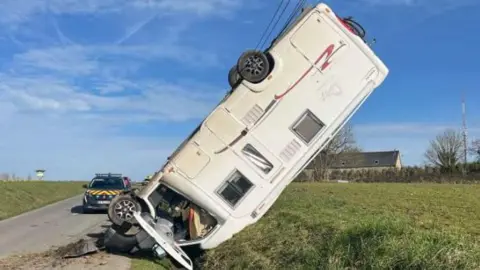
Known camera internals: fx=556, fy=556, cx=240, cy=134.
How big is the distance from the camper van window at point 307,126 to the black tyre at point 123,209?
345cm

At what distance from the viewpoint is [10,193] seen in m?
33.2

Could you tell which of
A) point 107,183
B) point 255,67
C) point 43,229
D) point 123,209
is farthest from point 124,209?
point 107,183

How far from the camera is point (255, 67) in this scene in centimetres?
1067

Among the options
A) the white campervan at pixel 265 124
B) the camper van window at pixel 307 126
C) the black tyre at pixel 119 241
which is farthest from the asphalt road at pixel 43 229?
the camper van window at pixel 307 126

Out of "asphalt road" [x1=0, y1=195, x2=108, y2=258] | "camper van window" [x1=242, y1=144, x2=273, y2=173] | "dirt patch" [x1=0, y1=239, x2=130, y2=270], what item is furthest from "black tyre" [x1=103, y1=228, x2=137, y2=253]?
"camper van window" [x1=242, y1=144, x2=273, y2=173]

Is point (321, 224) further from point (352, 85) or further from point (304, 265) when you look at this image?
point (352, 85)

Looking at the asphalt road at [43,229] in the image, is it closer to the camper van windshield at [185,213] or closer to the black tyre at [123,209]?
the black tyre at [123,209]

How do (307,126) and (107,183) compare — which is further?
(107,183)

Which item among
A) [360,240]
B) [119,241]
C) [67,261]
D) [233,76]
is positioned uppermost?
[233,76]

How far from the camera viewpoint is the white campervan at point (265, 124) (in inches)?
417

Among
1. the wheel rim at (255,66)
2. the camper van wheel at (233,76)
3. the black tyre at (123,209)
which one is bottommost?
the black tyre at (123,209)

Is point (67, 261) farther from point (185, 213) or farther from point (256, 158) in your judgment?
point (256, 158)

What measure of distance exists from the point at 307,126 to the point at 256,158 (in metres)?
1.18

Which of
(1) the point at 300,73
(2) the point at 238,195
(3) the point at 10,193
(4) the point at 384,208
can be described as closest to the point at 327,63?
(1) the point at 300,73
